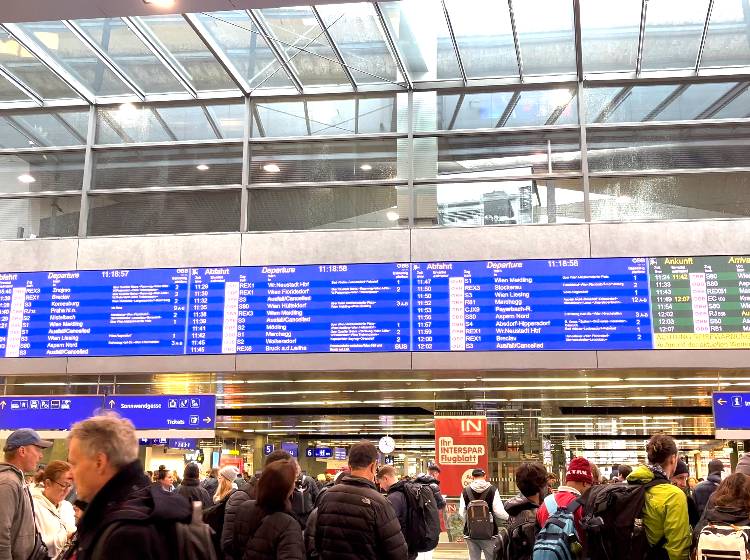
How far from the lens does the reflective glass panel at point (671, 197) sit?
1129cm

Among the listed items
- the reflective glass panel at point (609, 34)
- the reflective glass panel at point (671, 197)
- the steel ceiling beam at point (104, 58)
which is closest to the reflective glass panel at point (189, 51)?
the steel ceiling beam at point (104, 58)

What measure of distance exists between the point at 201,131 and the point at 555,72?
545 centimetres

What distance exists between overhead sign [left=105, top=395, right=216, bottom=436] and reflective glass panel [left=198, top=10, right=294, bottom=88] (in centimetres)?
478

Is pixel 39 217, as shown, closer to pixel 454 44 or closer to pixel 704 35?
pixel 454 44

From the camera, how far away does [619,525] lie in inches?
180

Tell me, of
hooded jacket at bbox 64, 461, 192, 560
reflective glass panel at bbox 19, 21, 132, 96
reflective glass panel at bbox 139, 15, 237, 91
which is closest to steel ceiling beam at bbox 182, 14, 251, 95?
reflective glass panel at bbox 139, 15, 237, 91

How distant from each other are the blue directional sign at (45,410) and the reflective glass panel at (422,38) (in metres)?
6.61

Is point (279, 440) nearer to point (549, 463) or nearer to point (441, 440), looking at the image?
point (549, 463)

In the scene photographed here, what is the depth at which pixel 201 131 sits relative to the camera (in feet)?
41.8

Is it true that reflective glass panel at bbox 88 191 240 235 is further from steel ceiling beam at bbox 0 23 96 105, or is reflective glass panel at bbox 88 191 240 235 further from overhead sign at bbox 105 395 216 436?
overhead sign at bbox 105 395 216 436

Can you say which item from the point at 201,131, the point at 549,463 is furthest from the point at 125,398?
the point at 549,463

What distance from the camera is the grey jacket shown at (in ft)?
13.4

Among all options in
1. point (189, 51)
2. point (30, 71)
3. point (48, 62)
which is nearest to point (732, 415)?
point (189, 51)

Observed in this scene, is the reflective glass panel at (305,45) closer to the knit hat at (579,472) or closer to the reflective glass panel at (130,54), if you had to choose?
the reflective glass panel at (130,54)
